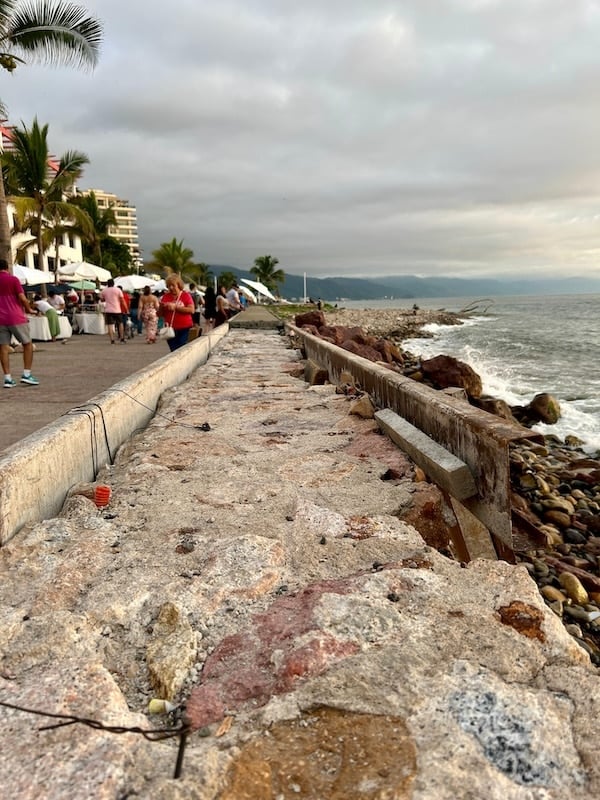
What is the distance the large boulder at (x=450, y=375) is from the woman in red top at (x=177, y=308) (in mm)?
5544

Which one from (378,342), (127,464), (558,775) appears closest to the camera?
(558,775)

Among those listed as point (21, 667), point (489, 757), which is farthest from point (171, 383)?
point (489, 757)

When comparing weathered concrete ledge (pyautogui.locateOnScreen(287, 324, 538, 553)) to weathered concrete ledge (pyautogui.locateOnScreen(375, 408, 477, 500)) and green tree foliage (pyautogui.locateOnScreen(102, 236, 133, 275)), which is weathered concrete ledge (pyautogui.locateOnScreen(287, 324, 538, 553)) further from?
green tree foliage (pyautogui.locateOnScreen(102, 236, 133, 275))

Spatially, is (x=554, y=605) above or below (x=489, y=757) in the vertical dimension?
below

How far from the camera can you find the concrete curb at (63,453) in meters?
2.80

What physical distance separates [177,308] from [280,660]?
7802mm

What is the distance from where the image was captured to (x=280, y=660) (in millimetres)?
1854

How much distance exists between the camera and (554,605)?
12.2 feet

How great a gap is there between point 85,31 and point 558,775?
15.3 metres

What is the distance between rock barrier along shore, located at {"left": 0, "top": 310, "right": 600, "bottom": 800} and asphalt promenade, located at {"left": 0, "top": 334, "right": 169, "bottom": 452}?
2468mm

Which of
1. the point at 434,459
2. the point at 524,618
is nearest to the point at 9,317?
the point at 434,459

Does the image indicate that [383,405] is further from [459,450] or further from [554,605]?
[554,605]

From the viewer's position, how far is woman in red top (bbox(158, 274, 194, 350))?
8.98 metres

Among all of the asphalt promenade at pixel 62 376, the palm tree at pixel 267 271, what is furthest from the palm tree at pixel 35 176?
the palm tree at pixel 267 271
